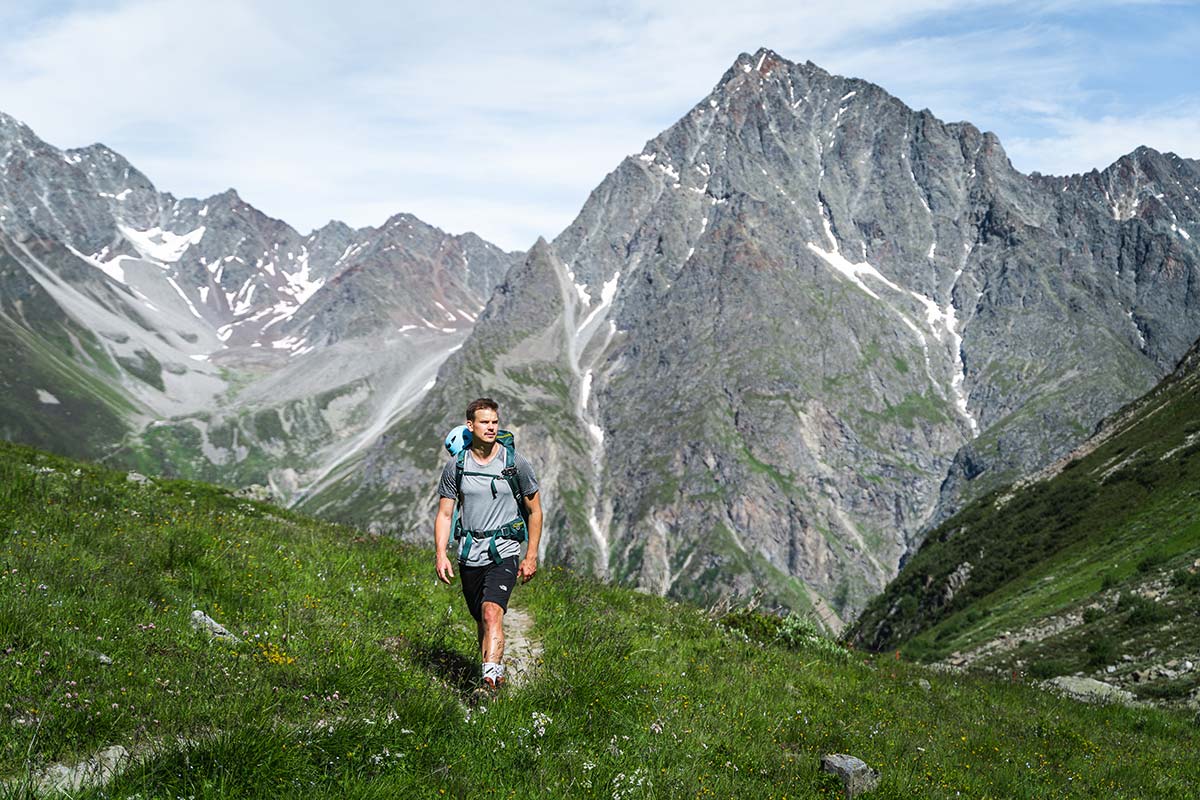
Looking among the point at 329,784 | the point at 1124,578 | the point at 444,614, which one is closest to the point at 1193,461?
the point at 1124,578

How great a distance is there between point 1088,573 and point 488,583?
5921cm

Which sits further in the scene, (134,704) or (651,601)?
(651,601)

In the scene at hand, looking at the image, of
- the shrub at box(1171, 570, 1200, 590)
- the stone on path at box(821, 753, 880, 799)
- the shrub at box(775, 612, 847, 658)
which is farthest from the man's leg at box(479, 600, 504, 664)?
the shrub at box(1171, 570, 1200, 590)

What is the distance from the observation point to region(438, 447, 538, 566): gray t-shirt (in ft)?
31.9

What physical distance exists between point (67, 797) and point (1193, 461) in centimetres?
8166

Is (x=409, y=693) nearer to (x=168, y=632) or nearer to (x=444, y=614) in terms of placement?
(x=168, y=632)

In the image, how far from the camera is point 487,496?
9.90 m

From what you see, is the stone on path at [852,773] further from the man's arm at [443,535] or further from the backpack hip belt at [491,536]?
the man's arm at [443,535]

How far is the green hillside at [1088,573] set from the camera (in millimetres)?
29156

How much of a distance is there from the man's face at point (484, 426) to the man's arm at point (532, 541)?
3.21 ft

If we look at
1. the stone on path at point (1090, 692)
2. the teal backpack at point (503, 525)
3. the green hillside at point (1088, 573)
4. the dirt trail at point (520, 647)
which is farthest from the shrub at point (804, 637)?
the green hillside at point (1088, 573)

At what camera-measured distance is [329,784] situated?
5789 mm

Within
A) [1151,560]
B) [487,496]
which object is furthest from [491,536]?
[1151,560]

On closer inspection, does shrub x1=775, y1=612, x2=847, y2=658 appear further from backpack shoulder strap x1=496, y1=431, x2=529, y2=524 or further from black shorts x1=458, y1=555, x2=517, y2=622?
black shorts x1=458, y1=555, x2=517, y2=622
